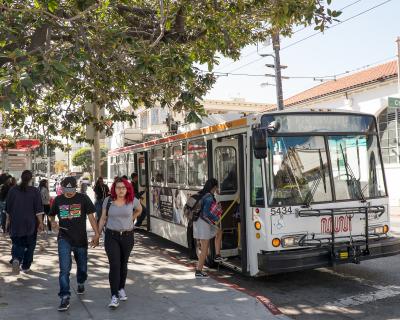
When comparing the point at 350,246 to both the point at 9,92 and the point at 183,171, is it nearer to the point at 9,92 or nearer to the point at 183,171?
the point at 183,171

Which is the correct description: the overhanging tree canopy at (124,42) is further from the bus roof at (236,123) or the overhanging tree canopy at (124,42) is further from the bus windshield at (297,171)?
the bus windshield at (297,171)

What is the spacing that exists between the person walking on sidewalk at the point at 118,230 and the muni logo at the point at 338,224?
2949 millimetres

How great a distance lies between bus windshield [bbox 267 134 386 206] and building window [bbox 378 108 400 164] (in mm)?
16691

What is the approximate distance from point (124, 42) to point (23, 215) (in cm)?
372

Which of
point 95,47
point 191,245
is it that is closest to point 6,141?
point 95,47

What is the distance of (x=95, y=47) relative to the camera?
30.1 feet

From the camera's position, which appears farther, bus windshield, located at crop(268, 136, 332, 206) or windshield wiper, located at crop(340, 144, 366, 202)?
windshield wiper, located at crop(340, 144, 366, 202)

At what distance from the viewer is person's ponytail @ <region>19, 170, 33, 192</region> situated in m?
7.96

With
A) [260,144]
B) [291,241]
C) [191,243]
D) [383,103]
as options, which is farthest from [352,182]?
[383,103]

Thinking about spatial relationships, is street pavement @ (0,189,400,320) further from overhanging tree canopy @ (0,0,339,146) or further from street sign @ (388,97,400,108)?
street sign @ (388,97,400,108)

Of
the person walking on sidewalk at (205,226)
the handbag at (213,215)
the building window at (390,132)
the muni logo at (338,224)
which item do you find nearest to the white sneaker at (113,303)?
the person walking on sidewalk at (205,226)

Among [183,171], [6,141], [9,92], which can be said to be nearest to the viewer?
[9,92]

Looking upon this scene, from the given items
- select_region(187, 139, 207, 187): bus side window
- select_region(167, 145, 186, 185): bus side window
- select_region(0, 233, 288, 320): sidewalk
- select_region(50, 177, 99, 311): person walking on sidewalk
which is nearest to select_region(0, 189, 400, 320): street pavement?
select_region(0, 233, 288, 320): sidewalk

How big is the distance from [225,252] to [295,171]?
2411 mm
